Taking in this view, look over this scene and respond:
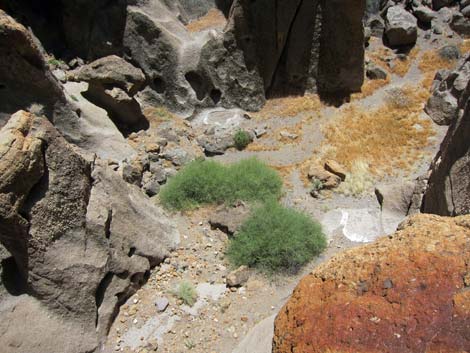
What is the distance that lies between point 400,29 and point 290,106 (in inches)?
268

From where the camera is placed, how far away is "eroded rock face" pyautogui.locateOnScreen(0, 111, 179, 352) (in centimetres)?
402

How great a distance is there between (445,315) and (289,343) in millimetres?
852

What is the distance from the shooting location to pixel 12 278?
4527 mm

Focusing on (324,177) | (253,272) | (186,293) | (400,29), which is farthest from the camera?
(400,29)

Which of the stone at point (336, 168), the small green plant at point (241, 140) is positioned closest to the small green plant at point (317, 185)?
the stone at point (336, 168)

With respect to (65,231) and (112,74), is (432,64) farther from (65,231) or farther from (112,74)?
(65,231)

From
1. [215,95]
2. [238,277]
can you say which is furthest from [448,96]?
[238,277]

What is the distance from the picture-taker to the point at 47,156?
4.42 metres

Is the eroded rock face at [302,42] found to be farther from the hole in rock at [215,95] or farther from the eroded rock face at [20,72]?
the eroded rock face at [20,72]

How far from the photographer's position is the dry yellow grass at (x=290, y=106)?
11.9m

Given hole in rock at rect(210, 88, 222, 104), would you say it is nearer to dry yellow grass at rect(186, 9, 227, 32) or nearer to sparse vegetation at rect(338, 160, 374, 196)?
→ dry yellow grass at rect(186, 9, 227, 32)

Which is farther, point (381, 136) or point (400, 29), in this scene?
point (400, 29)

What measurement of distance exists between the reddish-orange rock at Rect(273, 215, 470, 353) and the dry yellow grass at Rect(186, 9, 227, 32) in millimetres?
14087

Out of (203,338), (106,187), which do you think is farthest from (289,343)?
(106,187)
